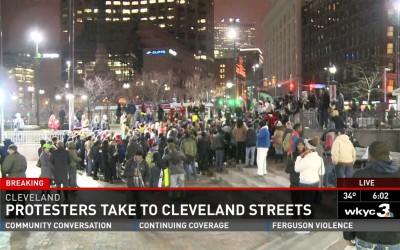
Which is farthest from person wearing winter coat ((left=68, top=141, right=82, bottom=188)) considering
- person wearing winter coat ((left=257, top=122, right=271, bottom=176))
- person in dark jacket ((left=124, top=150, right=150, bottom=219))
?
person wearing winter coat ((left=257, top=122, right=271, bottom=176))

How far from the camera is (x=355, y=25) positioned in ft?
267

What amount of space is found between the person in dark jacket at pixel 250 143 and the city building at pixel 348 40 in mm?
47367

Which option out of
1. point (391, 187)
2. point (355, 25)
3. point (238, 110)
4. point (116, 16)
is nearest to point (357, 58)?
point (355, 25)

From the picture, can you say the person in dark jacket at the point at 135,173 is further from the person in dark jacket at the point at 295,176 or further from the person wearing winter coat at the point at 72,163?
the person in dark jacket at the point at 295,176

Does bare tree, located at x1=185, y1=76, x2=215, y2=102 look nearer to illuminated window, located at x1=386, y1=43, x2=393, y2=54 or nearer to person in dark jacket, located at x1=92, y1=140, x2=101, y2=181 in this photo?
illuminated window, located at x1=386, y1=43, x2=393, y2=54

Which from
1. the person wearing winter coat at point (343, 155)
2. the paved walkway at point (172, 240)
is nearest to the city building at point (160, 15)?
the person wearing winter coat at point (343, 155)

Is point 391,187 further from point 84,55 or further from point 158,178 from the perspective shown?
point 84,55

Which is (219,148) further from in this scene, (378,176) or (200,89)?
(200,89)

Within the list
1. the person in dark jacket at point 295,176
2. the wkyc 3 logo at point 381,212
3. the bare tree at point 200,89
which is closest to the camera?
the wkyc 3 logo at point 381,212

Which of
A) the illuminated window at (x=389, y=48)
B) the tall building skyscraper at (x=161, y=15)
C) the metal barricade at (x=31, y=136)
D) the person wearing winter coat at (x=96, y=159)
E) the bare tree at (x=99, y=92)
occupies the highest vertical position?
the tall building skyscraper at (x=161, y=15)

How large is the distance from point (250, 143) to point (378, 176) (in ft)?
36.9

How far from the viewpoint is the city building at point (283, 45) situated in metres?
103

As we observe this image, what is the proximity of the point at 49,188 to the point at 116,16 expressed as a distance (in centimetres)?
17071

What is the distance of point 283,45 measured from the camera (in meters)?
115
